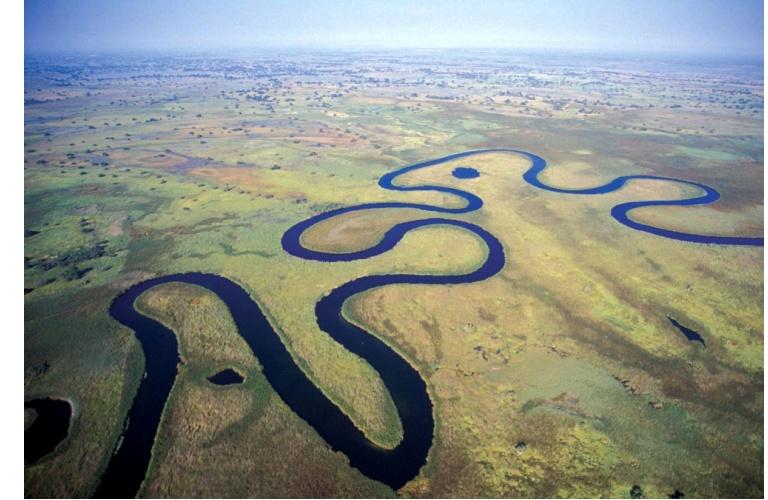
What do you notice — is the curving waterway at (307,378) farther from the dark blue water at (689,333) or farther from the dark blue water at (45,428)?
the dark blue water at (689,333)

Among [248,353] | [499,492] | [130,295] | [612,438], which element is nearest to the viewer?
[499,492]

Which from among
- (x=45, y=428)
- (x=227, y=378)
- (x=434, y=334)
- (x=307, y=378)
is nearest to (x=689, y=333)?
(x=434, y=334)

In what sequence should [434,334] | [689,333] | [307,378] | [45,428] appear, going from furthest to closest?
[434,334] → [689,333] → [307,378] → [45,428]

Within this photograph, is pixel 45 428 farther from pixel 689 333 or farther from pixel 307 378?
pixel 689 333

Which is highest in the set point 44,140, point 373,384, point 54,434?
point 44,140

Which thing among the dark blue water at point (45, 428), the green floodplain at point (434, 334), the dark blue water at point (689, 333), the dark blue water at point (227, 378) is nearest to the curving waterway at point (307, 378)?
the green floodplain at point (434, 334)

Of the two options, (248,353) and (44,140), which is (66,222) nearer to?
(248,353)

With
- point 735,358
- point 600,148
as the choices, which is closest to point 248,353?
point 735,358
